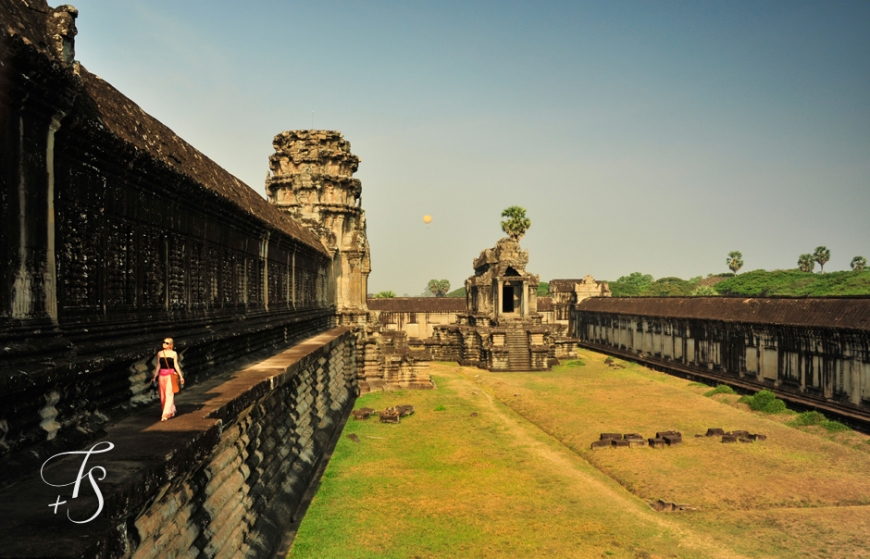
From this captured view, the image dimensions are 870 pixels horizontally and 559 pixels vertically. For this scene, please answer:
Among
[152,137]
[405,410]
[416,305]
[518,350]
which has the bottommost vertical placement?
[405,410]

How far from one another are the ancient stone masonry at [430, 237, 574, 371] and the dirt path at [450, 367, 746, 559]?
13075 mm

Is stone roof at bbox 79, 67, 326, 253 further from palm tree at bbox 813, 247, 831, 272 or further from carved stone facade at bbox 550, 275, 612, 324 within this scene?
palm tree at bbox 813, 247, 831, 272

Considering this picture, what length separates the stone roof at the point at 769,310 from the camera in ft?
65.9

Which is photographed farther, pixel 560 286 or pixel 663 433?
pixel 560 286

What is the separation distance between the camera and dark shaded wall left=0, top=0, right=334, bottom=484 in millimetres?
3768

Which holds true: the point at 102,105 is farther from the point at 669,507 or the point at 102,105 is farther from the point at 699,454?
the point at 699,454

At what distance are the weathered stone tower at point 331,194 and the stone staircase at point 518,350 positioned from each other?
45.1 feet

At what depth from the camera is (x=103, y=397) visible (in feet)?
16.2

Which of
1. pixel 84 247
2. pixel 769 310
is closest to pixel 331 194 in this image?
pixel 84 247

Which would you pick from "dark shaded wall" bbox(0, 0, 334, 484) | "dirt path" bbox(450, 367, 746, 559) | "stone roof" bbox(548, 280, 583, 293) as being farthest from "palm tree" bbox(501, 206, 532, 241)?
"dark shaded wall" bbox(0, 0, 334, 484)

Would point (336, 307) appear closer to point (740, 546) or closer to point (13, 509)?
point (740, 546)

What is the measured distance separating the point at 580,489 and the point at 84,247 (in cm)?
1049

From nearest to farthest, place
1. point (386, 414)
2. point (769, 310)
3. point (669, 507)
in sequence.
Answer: point (669, 507)
point (386, 414)
point (769, 310)

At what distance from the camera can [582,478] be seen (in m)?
12.7
